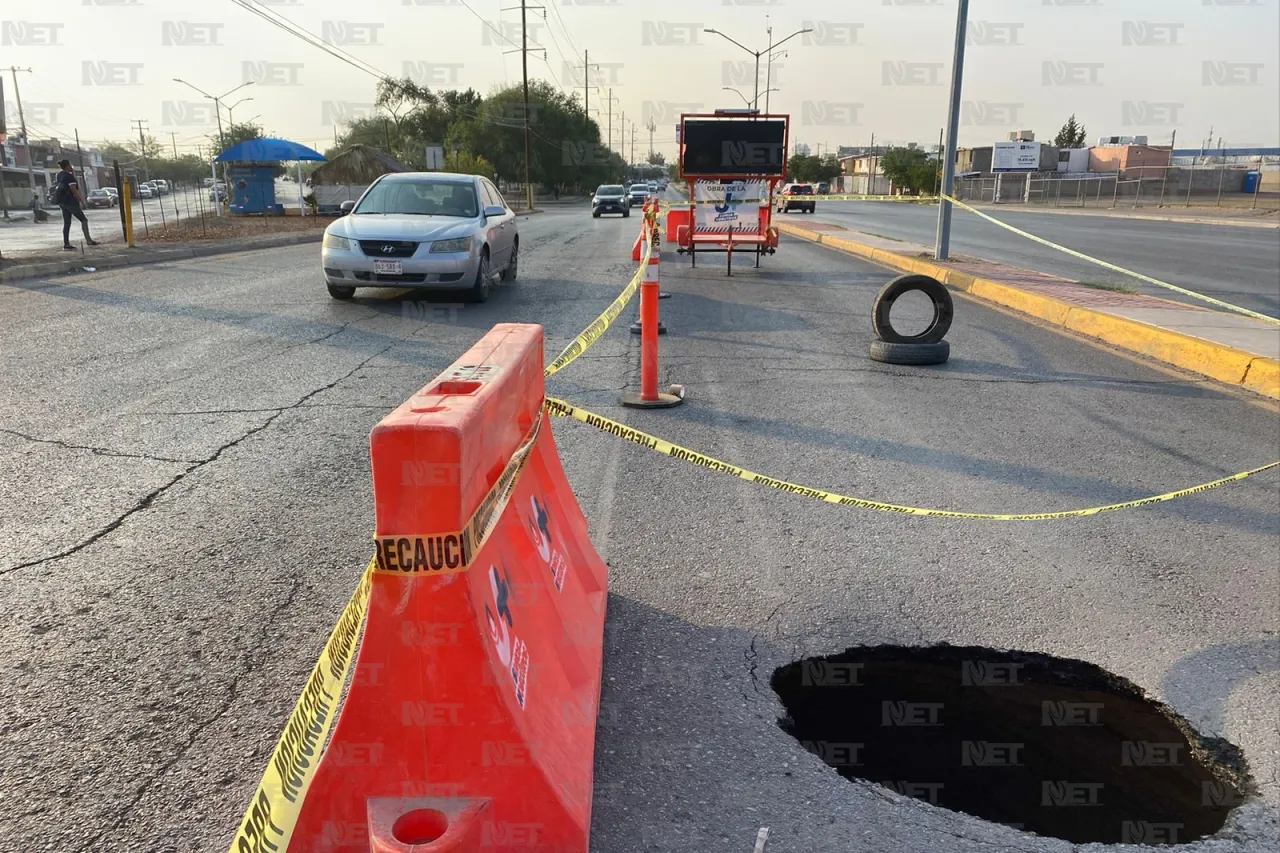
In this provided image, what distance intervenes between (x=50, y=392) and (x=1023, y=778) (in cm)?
737

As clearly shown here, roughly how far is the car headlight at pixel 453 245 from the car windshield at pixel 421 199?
87cm

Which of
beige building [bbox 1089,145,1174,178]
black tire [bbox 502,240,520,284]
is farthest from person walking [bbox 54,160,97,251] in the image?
beige building [bbox 1089,145,1174,178]

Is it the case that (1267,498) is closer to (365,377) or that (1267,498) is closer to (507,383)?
(507,383)

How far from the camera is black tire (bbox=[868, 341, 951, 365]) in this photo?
8508 millimetres

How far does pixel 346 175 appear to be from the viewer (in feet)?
142

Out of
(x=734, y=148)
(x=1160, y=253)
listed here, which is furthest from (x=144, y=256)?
(x=1160, y=253)

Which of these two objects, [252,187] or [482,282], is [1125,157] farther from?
[482,282]

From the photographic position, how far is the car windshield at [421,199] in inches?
488

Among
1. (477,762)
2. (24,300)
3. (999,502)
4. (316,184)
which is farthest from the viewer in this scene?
(316,184)

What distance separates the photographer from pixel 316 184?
42.8m

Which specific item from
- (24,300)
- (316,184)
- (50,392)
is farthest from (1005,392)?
(316,184)

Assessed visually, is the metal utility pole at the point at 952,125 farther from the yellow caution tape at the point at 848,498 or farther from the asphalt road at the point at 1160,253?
the yellow caution tape at the point at 848,498

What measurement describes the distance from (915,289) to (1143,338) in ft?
9.11

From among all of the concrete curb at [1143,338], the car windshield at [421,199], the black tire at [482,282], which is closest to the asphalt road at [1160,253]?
the concrete curb at [1143,338]
